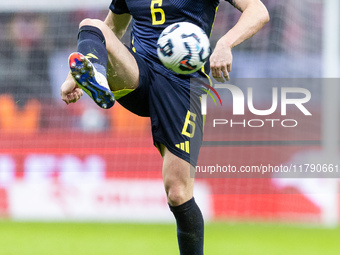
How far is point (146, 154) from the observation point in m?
7.47

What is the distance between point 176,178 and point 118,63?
66 centimetres

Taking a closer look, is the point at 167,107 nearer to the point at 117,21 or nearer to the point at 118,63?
the point at 118,63

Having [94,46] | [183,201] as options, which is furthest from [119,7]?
[183,201]

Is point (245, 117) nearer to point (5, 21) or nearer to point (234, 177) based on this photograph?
point (234, 177)

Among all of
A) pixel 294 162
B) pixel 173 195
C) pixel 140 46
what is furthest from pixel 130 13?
pixel 294 162

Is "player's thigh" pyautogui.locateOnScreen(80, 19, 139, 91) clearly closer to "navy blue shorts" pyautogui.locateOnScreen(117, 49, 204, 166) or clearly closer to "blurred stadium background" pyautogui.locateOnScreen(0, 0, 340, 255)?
"navy blue shorts" pyautogui.locateOnScreen(117, 49, 204, 166)

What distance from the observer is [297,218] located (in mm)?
7297

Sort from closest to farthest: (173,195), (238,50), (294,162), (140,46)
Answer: (173,195) < (140,46) < (294,162) < (238,50)

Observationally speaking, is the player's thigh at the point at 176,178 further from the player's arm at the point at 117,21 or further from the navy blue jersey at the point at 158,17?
the player's arm at the point at 117,21

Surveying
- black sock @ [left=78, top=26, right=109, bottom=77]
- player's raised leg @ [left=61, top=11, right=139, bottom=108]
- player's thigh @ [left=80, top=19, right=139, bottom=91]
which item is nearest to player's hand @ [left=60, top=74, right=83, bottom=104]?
player's raised leg @ [left=61, top=11, right=139, bottom=108]

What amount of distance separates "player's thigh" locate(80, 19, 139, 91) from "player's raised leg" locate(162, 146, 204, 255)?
435mm

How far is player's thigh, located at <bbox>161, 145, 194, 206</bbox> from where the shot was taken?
3264 millimetres

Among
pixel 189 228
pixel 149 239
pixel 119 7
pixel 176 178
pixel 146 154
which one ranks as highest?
pixel 119 7

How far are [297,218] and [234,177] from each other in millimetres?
854
